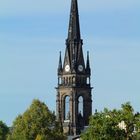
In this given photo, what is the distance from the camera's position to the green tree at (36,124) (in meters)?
181

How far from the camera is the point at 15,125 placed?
184 m

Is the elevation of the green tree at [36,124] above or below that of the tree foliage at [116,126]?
above

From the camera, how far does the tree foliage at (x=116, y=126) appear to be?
145 m

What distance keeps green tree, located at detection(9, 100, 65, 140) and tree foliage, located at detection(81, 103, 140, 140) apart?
110ft

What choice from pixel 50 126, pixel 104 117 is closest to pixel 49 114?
pixel 50 126

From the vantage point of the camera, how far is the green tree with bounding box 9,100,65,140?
181 meters

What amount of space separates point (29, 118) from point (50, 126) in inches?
126

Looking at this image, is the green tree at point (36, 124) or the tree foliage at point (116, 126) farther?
the green tree at point (36, 124)

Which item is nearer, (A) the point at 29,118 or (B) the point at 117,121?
(B) the point at 117,121

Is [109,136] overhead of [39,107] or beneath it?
beneath

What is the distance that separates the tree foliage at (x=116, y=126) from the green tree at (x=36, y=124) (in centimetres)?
3344

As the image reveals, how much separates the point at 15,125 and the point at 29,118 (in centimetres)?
265

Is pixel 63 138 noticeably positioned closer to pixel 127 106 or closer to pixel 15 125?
pixel 15 125

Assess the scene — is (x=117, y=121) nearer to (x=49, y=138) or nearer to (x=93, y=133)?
(x=93, y=133)
